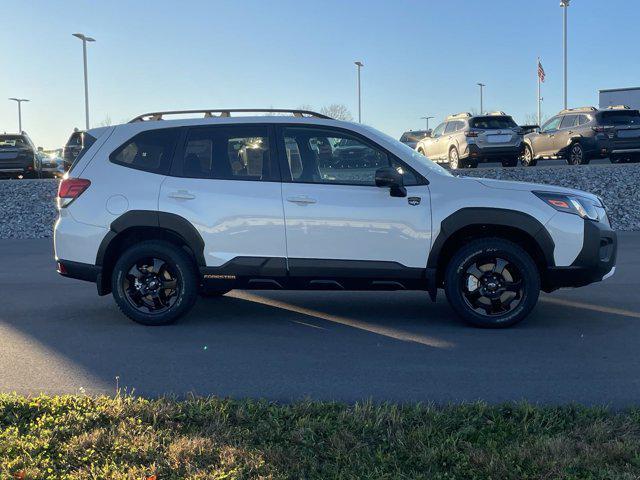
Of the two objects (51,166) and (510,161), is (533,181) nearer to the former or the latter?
(510,161)

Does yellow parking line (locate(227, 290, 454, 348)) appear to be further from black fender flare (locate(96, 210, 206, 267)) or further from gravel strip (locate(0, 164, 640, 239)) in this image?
gravel strip (locate(0, 164, 640, 239))

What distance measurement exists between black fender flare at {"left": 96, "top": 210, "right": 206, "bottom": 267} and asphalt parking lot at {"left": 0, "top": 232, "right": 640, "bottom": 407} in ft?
2.44

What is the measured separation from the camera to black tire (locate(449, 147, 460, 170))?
2425 cm

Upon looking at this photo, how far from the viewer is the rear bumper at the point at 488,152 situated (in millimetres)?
23359

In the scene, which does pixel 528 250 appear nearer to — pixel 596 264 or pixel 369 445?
pixel 596 264

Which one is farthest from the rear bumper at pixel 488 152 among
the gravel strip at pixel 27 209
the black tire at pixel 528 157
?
the gravel strip at pixel 27 209

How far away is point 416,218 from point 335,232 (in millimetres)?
694

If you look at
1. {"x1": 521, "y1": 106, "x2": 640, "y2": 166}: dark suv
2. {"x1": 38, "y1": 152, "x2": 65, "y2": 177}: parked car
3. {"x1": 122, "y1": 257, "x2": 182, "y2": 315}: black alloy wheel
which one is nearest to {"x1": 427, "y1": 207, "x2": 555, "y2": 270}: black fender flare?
{"x1": 122, "y1": 257, "x2": 182, "y2": 315}: black alloy wheel

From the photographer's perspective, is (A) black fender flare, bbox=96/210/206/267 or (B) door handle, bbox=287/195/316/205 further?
(A) black fender flare, bbox=96/210/206/267

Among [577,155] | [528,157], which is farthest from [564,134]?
[528,157]

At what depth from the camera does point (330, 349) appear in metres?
6.22

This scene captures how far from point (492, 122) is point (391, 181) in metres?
18.1

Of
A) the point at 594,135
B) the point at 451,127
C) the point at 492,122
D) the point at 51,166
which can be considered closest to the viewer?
the point at 594,135

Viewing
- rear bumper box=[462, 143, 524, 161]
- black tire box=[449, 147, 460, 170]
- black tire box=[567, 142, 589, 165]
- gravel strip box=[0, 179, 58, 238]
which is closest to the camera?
gravel strip box=[0, 179, 58, 238]
